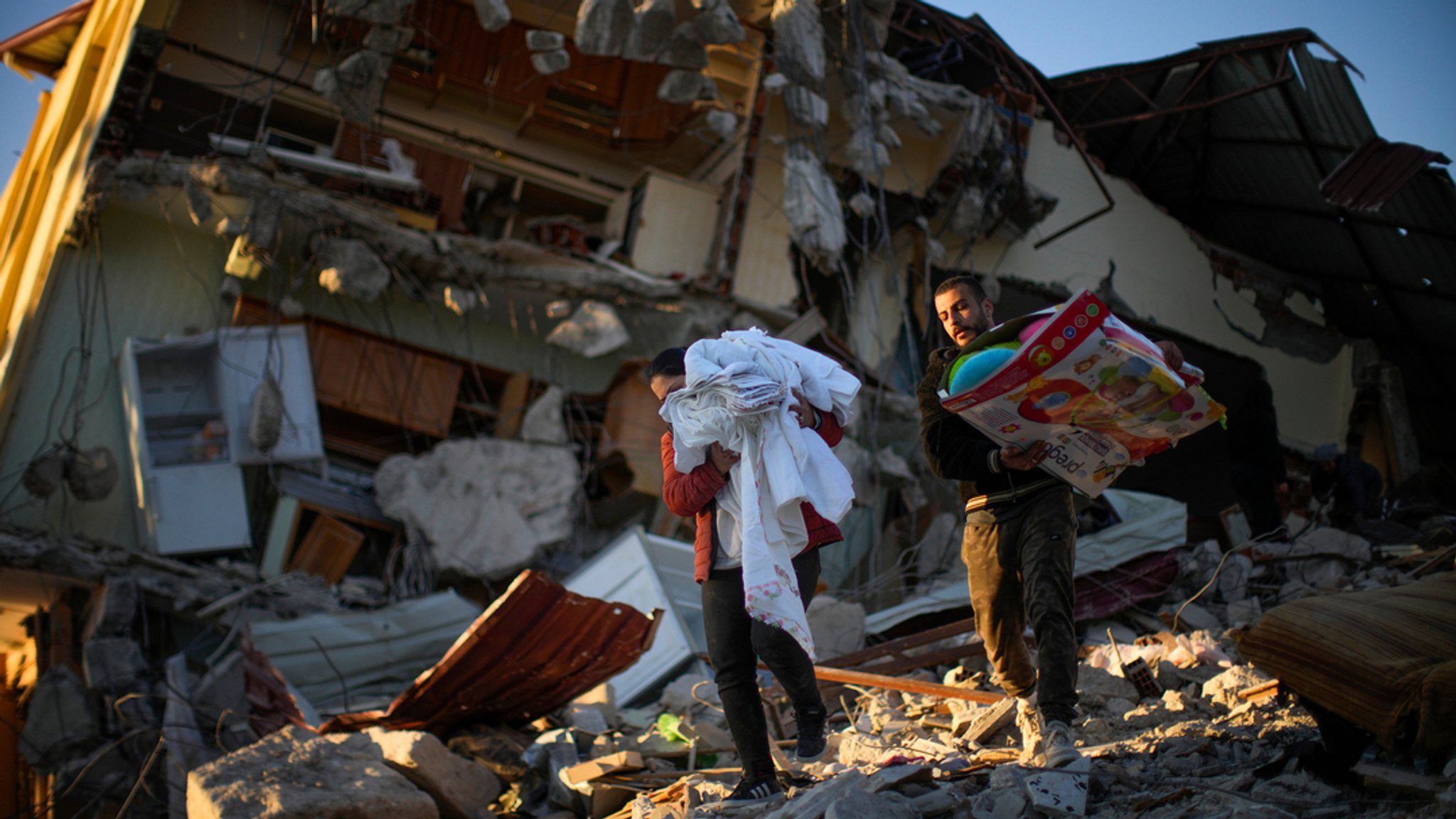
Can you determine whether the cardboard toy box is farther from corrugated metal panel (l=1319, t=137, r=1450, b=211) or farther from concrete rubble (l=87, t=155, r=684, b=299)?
corrugated metal panel (l=1319, t=137, r=1450, b=211)

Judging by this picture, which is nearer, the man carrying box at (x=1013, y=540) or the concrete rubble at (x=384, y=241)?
the man carrying box at (x=1013, y=540)

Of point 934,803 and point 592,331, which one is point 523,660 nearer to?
point 934,803

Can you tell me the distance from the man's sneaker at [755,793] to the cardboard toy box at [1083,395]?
124cm

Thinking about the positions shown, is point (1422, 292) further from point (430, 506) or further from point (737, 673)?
point (737, 673)

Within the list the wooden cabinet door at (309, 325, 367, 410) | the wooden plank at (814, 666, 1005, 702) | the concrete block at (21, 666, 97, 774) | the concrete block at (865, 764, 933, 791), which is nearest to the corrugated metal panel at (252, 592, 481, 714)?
the concrete block at (21, 666, 97, 774)

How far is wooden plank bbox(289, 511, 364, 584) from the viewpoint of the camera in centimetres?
945

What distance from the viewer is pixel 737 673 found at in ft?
9.95

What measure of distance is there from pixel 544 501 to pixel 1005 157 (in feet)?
21.2

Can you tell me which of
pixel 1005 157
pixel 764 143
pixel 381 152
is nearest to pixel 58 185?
pixel 381 152

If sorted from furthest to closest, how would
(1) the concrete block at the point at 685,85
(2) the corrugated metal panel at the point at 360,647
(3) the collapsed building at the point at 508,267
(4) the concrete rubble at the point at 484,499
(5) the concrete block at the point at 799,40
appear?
(1) the concrete block at the point at 685,85 < (4) the concrete rubble at the point at 484,499 < (5) the concrete block at the point at 799,40 < (3) the collapsed building at the point at 508,267 < (2) the corrugated metal panel at the point at 360,647

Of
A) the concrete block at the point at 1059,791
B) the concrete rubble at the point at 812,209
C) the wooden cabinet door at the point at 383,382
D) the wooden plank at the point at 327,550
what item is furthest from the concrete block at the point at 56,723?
the concrete block at the point at 1059,791

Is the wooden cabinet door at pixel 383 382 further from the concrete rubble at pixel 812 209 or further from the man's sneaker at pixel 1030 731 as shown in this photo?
the man's sneaker at pixel 1030 731

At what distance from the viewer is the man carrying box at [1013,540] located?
3010mm

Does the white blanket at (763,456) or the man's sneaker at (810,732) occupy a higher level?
the white blanket at (763,456)
